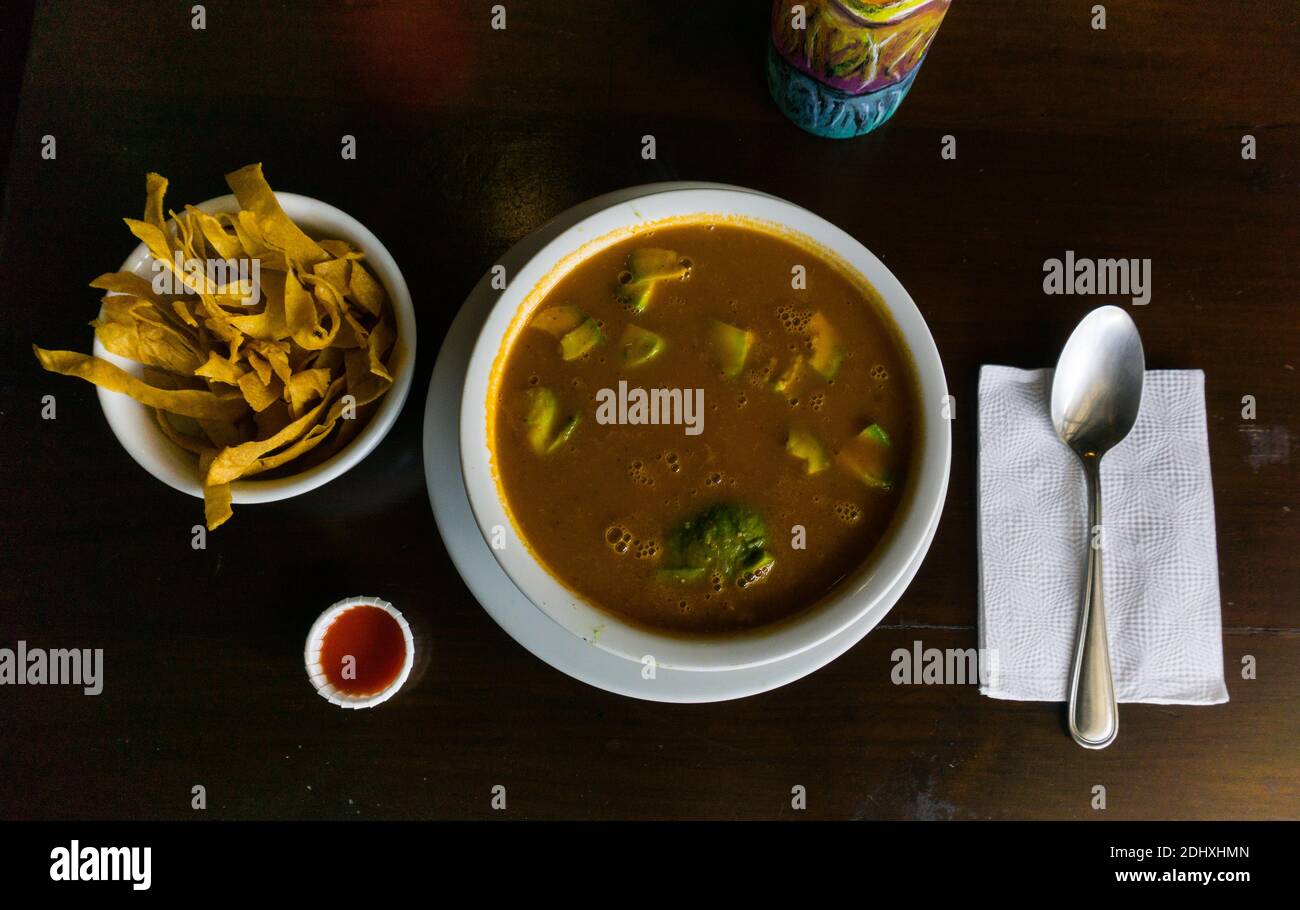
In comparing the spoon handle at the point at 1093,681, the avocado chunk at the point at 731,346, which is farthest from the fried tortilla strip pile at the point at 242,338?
the spoon handle at the point at 1093,681

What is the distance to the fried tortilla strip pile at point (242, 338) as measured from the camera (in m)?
1.31

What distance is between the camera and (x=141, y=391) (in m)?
1.33

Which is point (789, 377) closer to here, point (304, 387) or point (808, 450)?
point (808, 450)

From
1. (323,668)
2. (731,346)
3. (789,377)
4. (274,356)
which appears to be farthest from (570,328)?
(323,668)

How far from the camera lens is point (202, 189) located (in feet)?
5.47

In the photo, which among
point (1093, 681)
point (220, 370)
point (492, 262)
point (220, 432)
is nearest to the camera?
point (220, 370)

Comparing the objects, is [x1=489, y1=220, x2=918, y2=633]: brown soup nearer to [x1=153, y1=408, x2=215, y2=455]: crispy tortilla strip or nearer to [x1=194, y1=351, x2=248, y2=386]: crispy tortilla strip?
[x1=194, y1=351, x2=248, y2=386]: crispy tortilla strip

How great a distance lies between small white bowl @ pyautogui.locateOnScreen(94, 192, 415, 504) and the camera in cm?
138

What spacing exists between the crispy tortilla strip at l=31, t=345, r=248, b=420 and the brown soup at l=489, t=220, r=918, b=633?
1.48ft

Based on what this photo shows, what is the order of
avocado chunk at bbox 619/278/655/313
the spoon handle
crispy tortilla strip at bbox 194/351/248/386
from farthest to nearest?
1. the spoon handle
2. avocado chunk at bbox 619/278/655/313
3. crispy tortilla strip at bbox 194/351/248/386

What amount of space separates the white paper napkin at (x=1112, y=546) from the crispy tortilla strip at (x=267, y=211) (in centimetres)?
123

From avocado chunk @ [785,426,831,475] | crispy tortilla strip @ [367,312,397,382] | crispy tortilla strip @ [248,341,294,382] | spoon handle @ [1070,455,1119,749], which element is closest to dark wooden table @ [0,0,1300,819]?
spoon handle @ [1070,455,1119,749]

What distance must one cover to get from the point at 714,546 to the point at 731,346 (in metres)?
0.33
